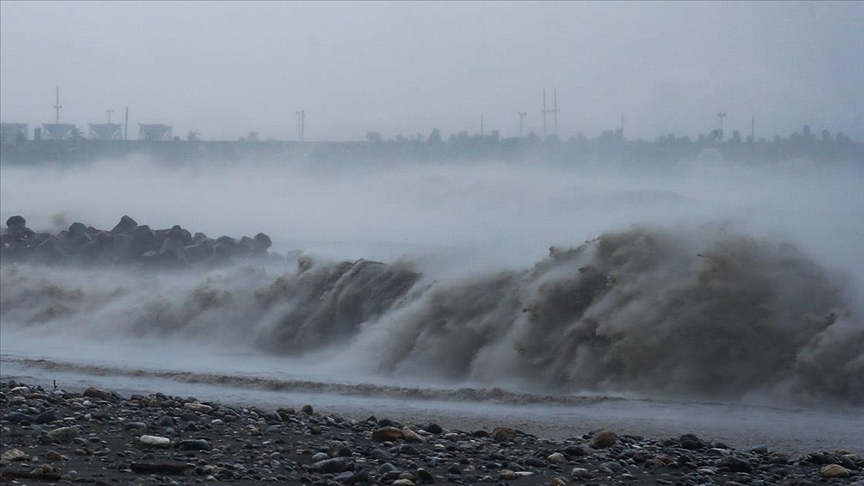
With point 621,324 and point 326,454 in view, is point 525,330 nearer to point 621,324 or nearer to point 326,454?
point 621,324

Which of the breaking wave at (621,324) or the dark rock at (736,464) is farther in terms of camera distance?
the breaking wave at (621,324)

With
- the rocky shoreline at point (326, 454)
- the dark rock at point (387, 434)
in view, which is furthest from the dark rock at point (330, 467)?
the dark rock at point (387, 434)

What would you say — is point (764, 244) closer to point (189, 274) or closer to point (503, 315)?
point (503, 315)

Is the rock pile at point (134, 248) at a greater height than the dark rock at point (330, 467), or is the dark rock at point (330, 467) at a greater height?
the rock pile at point (134, 248)

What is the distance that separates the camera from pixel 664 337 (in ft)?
50.5

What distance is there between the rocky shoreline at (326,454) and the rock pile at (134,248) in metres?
21.2

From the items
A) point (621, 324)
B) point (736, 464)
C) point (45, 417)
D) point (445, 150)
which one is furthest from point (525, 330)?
point (445, 150)

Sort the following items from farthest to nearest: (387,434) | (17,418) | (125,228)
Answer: (125,228) < (387,434) < (17,418)

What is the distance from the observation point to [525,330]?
1653cm

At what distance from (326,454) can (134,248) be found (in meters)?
25.6

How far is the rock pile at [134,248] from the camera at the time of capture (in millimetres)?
31984

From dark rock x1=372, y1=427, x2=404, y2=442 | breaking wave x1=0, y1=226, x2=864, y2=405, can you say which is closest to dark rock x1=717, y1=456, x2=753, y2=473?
dark rock x1=372, y1=427, x2=404, y2=442

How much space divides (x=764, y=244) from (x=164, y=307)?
12838 millimetres

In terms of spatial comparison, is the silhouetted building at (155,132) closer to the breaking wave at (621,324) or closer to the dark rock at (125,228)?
the dark rock at (125,228)
